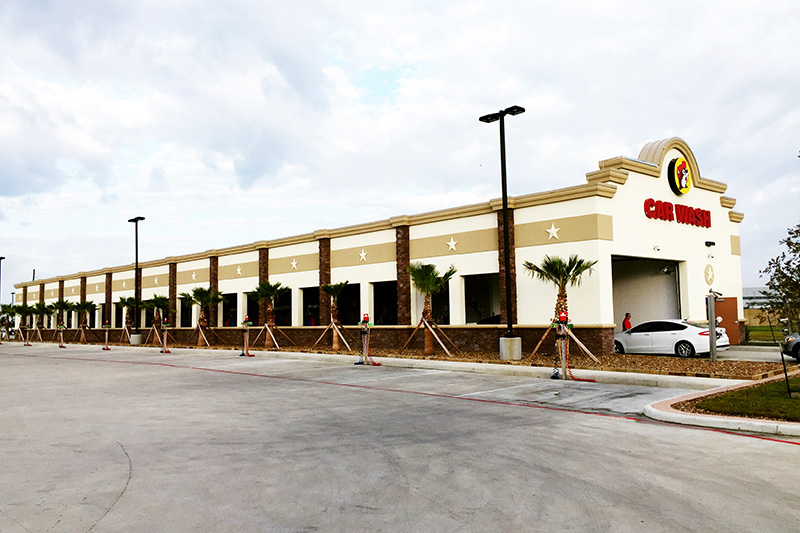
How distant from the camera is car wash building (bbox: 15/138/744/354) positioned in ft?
79.9

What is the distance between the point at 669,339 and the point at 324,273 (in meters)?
18.6

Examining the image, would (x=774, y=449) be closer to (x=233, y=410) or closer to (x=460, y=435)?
(x=460, y=435)

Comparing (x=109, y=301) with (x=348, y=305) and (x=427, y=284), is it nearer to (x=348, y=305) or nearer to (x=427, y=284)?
(x=348, y=305)

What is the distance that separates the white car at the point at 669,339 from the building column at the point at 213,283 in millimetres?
27616

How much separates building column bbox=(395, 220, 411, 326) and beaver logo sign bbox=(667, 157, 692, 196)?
12282mm

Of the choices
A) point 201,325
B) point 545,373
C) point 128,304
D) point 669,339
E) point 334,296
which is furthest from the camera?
point 128,304

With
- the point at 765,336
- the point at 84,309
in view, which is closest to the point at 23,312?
the point at 84,309

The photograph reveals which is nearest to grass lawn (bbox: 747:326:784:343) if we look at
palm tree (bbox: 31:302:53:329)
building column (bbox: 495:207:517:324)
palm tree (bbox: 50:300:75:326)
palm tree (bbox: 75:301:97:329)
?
building column (bbox: 495:207:517:324)

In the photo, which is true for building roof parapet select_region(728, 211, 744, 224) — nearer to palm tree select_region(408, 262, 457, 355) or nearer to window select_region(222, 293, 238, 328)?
palm tree select_region(408, 262, 457, 355)

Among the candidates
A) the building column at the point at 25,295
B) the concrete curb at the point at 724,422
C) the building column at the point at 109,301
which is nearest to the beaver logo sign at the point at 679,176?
the concrete curb at the point at 724,422

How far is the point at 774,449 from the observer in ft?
29.5

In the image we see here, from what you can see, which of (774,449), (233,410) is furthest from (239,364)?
(774,449)

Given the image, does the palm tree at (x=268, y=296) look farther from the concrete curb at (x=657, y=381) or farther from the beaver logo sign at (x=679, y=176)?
the beaver logo sign at (x=679, y=176)

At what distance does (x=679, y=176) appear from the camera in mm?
27906
